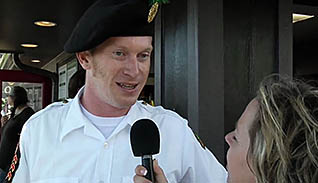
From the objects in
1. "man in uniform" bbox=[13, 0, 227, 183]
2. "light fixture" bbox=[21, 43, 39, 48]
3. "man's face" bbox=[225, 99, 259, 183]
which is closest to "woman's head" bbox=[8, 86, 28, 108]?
"light fixture" bbox=[21, 43, 39, 48]

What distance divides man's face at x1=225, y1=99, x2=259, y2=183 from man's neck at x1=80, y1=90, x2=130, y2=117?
1.56 feet

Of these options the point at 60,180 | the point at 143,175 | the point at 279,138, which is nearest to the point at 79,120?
the point at 60,180

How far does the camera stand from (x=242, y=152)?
40.9 inches

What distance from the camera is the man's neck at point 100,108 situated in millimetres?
1456

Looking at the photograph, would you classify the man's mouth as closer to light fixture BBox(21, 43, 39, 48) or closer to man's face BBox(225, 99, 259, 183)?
man's face BBox(225, 99, 259, 183)

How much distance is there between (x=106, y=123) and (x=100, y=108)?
0.05 meters

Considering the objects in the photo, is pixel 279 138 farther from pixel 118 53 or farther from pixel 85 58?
pixel 85 58

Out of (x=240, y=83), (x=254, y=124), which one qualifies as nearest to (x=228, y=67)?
(x=240, y=83)

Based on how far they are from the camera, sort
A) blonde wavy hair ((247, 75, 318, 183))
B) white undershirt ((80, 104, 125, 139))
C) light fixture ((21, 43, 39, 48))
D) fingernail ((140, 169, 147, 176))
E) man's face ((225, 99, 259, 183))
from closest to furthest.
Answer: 1. blonde wavy hair ((247, 75, 318, 183))
2. man's face ((225, 99, 259, 183))
3. fingernail ((140, 169, 147, 176))
4. white undershirt ((80, 104, 125, 139))
5. light fixture ((21, 43, 39, 48))

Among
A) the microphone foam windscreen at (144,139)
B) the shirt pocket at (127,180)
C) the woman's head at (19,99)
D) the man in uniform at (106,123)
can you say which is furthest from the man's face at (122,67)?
the woman's head at (19,99)

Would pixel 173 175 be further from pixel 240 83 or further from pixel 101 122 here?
pixel 240 83

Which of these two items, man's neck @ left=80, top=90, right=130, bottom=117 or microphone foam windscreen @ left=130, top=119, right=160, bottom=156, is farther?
man's neck @ left=80, top=90, right=130, bottom=117

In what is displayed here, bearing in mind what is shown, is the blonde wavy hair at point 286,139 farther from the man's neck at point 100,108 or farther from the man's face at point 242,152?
the man's neck at point 100,108

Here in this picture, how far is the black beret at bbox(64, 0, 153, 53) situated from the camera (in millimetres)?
1359
